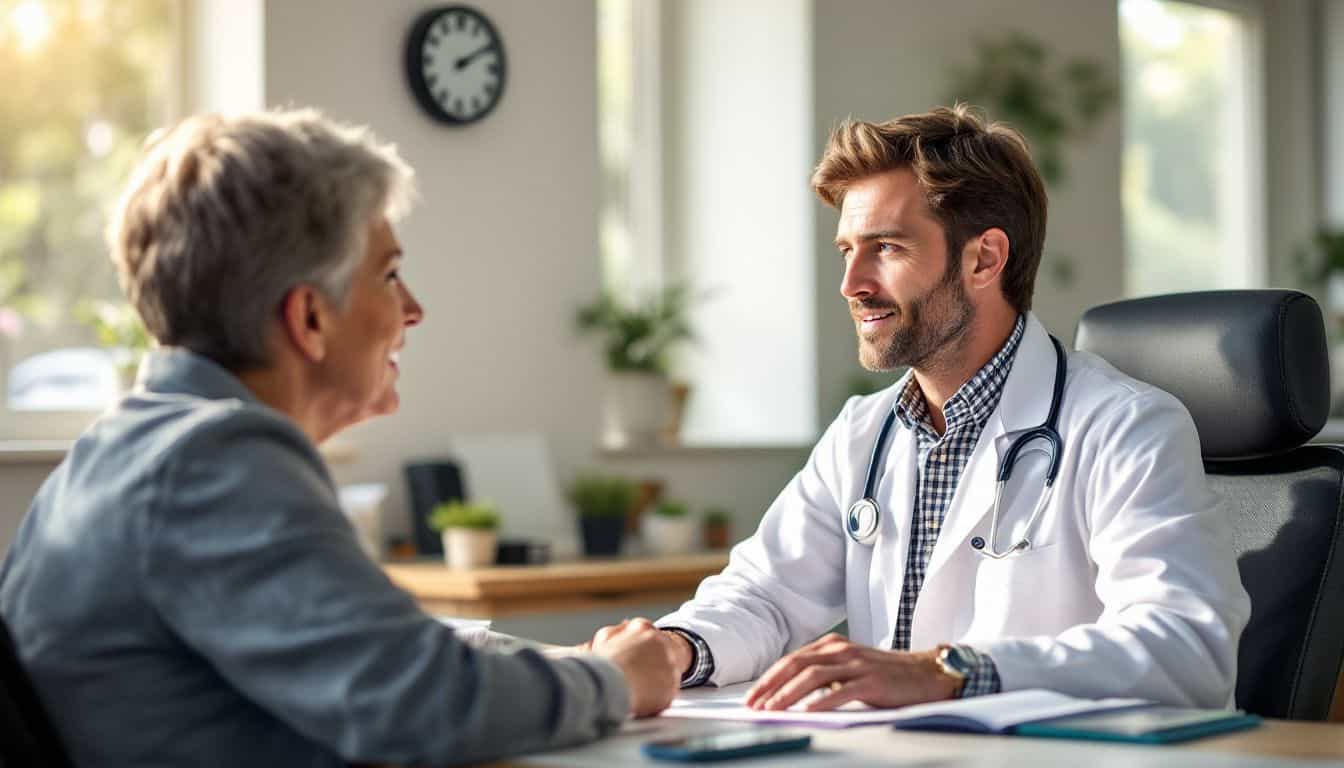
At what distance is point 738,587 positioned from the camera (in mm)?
2186

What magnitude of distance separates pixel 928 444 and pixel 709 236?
9.40ft

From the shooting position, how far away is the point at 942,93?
5230 millimetres

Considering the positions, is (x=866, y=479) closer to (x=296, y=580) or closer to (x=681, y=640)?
(x=681, y=640)

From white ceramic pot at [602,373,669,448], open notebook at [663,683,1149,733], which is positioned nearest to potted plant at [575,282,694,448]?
white ceramic pot at [602,373,669,448]

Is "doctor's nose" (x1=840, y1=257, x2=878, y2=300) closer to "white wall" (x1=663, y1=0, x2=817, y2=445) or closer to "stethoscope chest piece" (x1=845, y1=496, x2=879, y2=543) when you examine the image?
"stethoscope chest piece" (x1=845, y1=496, x2=879, y2=543)

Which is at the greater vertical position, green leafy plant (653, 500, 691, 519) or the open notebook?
the open notebook

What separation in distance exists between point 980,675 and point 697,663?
0.37 metres

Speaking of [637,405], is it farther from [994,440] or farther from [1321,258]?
[1321,258]

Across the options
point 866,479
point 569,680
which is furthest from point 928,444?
point 569,680

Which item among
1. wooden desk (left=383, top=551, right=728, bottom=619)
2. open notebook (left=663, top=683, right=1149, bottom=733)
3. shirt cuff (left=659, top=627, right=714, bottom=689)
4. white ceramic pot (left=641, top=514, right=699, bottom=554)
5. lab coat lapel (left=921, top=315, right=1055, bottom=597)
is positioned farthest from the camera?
white ceramic pot (left=641, top=514, right=699, bottom=554)

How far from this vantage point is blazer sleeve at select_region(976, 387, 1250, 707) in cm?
167

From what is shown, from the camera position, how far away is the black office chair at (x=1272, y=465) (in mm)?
2039

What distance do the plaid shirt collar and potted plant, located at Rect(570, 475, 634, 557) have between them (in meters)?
2.01

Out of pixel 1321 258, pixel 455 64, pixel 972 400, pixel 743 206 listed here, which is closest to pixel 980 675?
pixel 972 400
